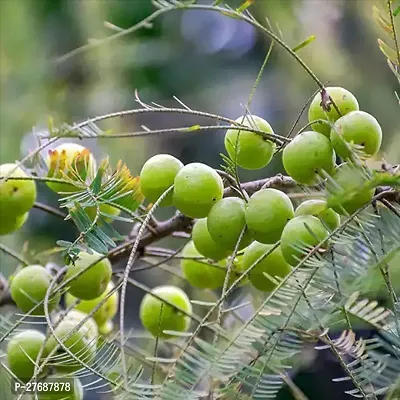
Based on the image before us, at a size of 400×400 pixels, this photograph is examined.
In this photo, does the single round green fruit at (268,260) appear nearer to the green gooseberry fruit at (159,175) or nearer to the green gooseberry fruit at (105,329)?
the green gooseberry fruit at (159,175)

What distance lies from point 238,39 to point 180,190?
6.47ft

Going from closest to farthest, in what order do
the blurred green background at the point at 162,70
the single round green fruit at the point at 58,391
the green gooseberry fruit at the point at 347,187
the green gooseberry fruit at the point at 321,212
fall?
the green gooseberry fruit at the point at 347,187
the green gooseberry fruit at the point at 321,212
the single round green fruit at the point at 58,391
the blurred green background at the point at 162,70

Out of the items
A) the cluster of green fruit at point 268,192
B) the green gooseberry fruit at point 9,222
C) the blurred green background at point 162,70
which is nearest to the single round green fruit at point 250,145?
the cluster of green fruit at point 268,192

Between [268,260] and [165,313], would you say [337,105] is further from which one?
[165,313]

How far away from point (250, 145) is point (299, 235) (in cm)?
7

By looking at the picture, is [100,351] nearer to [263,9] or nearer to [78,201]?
[78,201]

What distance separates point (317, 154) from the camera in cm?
32

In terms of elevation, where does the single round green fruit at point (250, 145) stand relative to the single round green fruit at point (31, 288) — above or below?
above

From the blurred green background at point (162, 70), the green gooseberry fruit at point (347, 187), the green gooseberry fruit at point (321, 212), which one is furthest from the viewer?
the blurred green background at point (162, 70)

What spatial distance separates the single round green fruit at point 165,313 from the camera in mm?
498

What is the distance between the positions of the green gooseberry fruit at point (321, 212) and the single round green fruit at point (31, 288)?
0.20m

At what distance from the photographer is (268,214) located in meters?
0.34

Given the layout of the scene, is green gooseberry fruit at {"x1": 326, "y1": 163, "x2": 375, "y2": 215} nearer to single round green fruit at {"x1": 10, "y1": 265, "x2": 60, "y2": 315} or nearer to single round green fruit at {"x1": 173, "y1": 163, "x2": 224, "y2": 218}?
single round green fruit at {"x1": 173, "y1": 163, "x2": 224, "y2": 218}

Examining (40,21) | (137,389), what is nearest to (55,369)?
(137,389)
